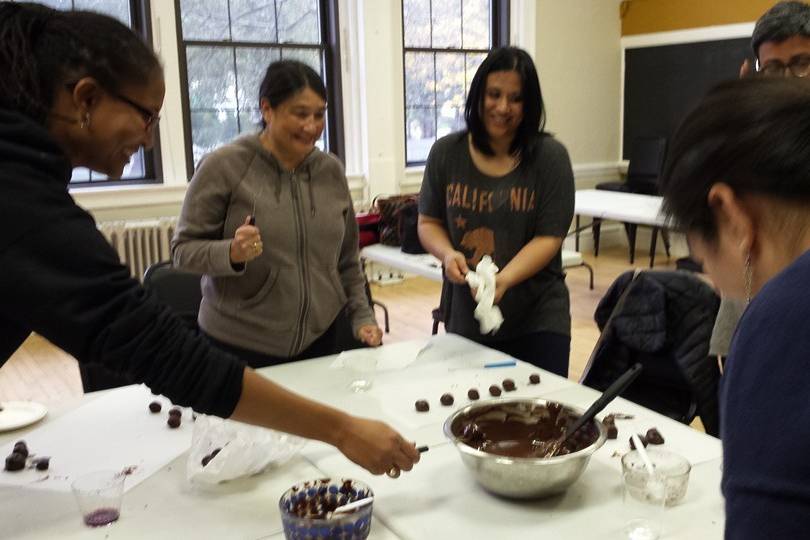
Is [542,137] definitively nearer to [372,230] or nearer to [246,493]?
[246,493]

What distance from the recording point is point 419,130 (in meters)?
6.34

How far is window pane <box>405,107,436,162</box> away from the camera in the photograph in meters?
6.27

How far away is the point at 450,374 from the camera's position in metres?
1.99

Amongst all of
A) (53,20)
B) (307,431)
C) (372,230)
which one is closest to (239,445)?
(307,431)

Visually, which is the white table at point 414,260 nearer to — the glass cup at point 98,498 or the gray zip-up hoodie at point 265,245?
the gray zip-up hoodie at point 265,245

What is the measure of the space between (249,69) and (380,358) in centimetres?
391

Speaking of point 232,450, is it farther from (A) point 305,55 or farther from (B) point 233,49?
(A) point 305,55

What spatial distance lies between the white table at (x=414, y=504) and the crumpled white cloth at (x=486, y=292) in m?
0.45

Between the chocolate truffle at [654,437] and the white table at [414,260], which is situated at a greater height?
the chocolate truffle at [654,437]

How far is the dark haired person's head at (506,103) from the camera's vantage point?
2.15 metres

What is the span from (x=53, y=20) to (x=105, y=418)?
942 mm

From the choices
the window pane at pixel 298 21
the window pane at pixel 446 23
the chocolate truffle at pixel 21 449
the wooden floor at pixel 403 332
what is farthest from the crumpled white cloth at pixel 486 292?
the window pane at pixel 446 23

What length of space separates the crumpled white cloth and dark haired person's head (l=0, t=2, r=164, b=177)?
1.07 metres

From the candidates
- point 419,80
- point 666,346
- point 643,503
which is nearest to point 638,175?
point 419,80
